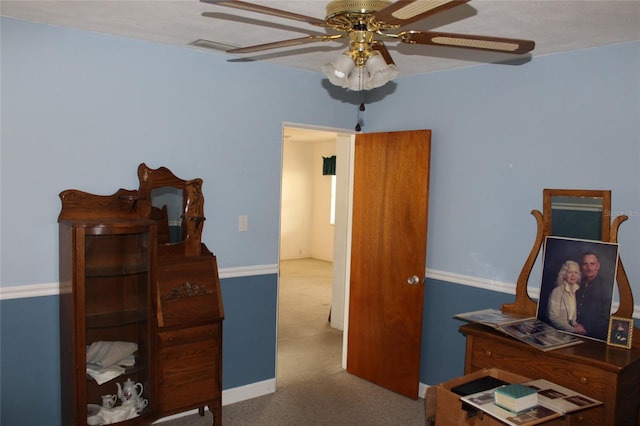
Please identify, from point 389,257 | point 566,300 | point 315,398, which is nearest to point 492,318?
point 566,300

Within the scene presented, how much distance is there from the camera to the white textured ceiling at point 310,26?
2336mm

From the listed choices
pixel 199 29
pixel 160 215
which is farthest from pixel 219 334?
pixel 199 29

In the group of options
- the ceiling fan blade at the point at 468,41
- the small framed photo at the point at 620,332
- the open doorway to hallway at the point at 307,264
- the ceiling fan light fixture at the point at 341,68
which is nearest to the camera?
the ceiling fan blade at the point at 468,41

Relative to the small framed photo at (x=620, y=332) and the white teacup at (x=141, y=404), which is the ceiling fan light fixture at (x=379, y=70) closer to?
the small framed photo at (x=620, y=332)

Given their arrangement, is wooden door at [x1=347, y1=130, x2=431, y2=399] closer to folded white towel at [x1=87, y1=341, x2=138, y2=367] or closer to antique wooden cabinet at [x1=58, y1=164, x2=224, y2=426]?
antique wooden cabinet at [x1=58, y1=164, x2=224, y2=426]

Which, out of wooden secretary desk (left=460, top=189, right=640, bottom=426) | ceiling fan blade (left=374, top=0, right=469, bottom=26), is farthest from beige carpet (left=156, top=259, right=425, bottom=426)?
ceiling fan blade (left=374, top=0, right=469, bottom=26)

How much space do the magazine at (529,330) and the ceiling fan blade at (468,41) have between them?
1499 millimetres

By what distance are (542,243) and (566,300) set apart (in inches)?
14.0

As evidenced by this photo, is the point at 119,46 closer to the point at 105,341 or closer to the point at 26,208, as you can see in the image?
the point at 26,208

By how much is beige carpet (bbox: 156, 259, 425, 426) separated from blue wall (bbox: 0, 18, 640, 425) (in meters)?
0.25

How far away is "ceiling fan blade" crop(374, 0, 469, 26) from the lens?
1.42 metres

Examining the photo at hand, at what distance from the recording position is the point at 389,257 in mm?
3863

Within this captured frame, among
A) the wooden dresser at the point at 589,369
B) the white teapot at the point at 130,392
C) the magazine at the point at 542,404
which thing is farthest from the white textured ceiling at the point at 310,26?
the white teapot at the point at 130,392

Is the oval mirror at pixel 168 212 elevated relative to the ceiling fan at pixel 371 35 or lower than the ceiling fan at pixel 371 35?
lower
